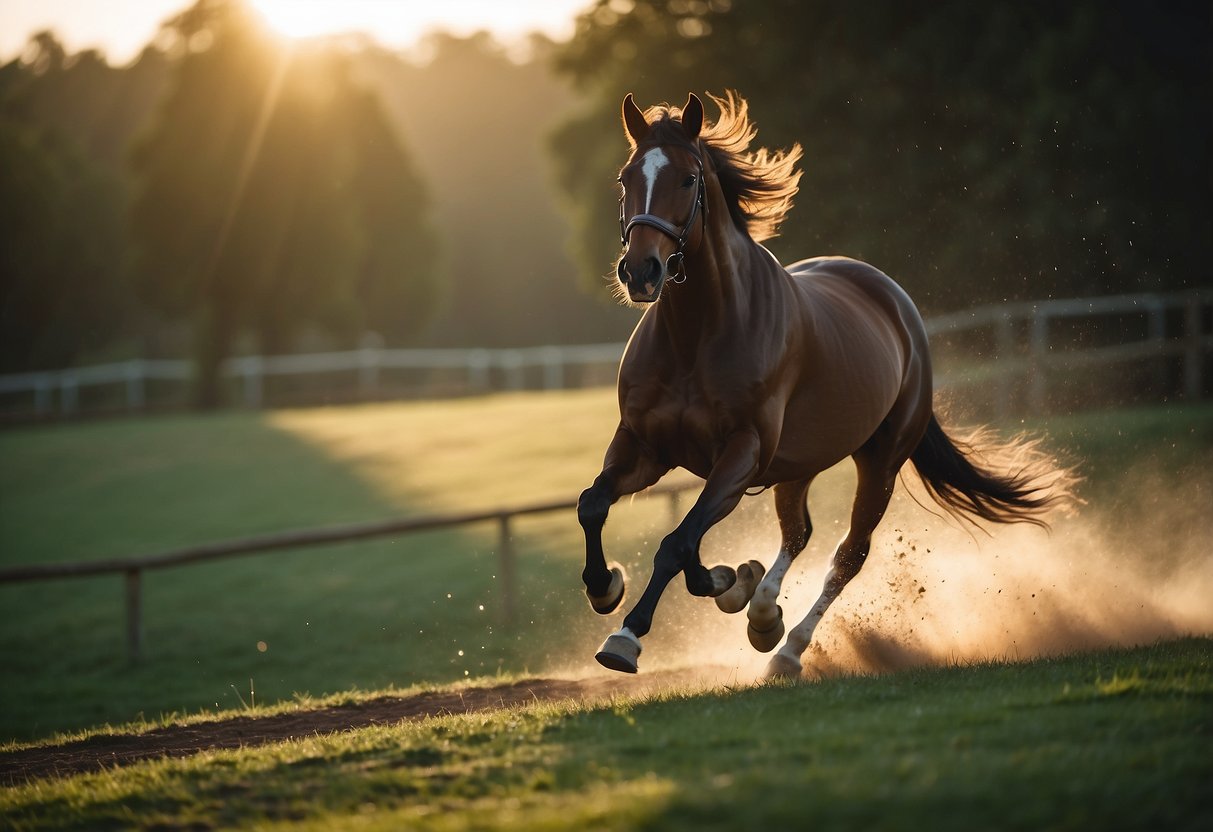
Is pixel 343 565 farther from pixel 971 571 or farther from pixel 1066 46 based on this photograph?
pixel 1066 46

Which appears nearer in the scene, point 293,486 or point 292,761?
point 292,761

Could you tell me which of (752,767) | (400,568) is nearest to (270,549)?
(400,568)

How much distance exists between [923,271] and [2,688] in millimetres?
13657

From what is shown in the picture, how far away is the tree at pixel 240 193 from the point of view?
3462 cm

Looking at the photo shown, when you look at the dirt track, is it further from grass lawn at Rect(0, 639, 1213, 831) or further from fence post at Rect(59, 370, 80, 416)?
fence post at Rect(59, 370, 80, 416)

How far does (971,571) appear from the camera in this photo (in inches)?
328

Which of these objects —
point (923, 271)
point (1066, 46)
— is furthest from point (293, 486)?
point (1066, 46)

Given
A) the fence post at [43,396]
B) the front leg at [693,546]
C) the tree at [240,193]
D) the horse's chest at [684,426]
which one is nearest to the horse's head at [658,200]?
the horse's chest at [684,426]

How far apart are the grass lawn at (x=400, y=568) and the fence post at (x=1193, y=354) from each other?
951mm

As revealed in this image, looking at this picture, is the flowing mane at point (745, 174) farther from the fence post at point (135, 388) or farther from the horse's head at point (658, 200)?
the fence post at point (135, 388)

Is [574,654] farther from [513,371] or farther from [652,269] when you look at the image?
[513,371]

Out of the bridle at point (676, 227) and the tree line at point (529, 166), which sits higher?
the tree line at point (529, 166)

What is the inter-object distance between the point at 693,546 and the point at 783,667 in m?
1.46

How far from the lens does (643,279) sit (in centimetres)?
492
